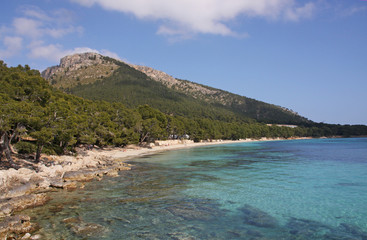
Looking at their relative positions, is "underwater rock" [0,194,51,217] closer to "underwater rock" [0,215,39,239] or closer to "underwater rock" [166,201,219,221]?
"underwater rock" [0,215,39,239]

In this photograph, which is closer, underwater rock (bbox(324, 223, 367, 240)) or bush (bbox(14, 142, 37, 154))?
underwater rock (bbox(324, 223, 367, 240))

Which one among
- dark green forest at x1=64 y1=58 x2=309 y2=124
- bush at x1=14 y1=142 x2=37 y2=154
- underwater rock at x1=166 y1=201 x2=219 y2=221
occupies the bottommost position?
underwater rock at x1=166 y1=201 x2=219 y2=221

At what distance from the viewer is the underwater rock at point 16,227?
1139 centimetres

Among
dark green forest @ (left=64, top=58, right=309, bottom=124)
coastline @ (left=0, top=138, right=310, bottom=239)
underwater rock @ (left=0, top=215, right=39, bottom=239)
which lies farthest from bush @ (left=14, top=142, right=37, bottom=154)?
dark green forest @ (left=64, top=58, right=309, bottom=124)

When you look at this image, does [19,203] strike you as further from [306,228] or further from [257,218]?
[306,228]

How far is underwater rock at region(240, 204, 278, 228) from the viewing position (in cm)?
1350

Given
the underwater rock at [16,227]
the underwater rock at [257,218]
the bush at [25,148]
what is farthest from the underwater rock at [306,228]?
the bush at [25,148]

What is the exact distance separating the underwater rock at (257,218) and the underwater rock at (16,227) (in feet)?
35.8

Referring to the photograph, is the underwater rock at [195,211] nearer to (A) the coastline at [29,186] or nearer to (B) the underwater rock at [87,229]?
(B) the underwater rock at [87,229]

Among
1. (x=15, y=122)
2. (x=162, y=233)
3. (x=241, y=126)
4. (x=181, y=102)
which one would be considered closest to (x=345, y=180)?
(x=162, y=233)

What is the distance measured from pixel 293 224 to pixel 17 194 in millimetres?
18218

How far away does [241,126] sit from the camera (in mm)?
151500

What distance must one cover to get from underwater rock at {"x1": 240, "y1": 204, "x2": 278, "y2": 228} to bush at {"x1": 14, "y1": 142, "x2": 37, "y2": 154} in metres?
27.3

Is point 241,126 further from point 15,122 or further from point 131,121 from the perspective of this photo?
point 15,122
